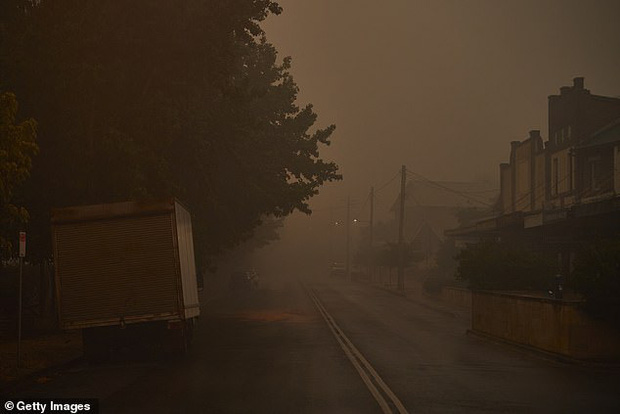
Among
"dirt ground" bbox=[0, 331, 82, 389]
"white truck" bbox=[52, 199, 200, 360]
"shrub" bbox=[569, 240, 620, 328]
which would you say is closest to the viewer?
"dirt ground" bbox=[0, 331, 82, 389]

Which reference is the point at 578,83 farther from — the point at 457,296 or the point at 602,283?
the point at 602,283

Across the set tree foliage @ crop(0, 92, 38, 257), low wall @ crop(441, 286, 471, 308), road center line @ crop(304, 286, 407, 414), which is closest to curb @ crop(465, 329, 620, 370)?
road center line @ crop(304, 286, 407, 414)

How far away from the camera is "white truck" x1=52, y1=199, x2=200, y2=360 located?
61.2 ft

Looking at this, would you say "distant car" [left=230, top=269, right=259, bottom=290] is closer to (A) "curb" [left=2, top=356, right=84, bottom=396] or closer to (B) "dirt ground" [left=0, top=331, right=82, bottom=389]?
(B) "dirt ground" [left=0, top=331, right=82, bottom=389]

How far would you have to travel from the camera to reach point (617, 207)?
92.1ft

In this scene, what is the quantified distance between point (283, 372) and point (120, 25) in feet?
45.5

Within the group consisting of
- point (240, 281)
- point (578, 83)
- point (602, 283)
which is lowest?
point (602, 283)

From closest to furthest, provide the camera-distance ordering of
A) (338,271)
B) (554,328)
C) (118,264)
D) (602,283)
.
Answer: (118,264)
(602,283)
(554,328)
(338,271)

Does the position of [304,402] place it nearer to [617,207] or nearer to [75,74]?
[75,74]

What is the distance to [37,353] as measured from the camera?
69.3 ft

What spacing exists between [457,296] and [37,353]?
33.3 m

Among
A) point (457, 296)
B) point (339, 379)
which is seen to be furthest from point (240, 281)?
point (339, 379)

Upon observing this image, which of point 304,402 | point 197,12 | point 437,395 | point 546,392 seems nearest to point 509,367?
point 546,392

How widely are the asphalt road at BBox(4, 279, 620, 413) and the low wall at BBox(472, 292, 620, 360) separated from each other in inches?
20.1
